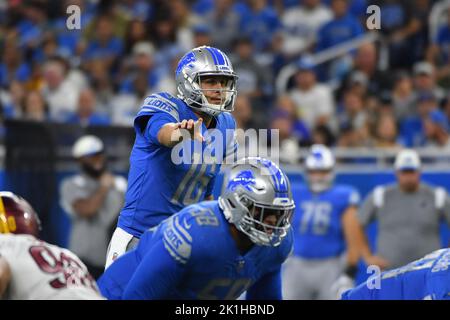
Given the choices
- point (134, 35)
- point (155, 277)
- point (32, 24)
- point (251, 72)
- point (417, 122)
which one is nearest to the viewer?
point (155, 277)

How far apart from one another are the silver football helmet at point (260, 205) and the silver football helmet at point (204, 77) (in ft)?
3.15

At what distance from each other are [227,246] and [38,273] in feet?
3.38

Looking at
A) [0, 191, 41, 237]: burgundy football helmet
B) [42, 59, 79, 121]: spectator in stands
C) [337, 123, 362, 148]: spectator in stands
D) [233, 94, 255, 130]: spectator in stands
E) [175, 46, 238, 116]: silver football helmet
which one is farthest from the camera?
[42, 59, 79, 121]: spectator in stands

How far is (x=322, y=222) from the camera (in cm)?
1209

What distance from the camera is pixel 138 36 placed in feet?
50.1

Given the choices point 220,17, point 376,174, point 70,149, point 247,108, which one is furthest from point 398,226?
point 220,17

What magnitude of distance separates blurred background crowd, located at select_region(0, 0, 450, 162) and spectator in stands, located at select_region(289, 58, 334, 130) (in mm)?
14

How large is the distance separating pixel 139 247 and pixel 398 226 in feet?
19.6

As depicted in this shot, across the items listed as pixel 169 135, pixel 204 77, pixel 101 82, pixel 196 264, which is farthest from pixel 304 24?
pixel 196 264

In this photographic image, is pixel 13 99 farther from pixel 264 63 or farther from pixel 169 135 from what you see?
pixel 169 135

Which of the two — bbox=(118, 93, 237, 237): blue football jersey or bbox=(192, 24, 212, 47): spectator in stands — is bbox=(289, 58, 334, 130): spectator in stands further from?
bbox=(118, 93, 237, 237): blue football jersey

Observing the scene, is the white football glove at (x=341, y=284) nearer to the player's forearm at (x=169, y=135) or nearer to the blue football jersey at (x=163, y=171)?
the blue football jersey at (x=163, y=171)

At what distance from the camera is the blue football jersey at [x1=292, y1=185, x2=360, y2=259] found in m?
A: 12.0

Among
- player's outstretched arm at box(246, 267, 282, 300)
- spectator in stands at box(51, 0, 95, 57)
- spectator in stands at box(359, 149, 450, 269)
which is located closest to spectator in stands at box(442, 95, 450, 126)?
spectator in stands at box(359, 149, 450, 269)
